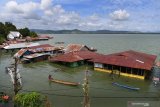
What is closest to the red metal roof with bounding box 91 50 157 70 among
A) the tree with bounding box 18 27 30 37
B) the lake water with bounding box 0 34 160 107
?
the lake water with bounding box 0 34 160 107

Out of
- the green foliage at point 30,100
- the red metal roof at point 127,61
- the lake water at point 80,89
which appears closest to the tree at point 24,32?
the lake water at point 80,89

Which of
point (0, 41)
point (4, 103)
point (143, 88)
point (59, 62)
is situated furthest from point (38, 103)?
point (0, 41)

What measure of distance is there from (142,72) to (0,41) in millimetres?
76628

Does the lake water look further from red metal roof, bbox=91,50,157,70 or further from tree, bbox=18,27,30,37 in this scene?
tree, bbox=18,27,30,37

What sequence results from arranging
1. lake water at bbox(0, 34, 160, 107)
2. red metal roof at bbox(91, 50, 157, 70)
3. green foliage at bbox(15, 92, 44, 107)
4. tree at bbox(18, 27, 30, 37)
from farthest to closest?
tree at bbox(18, 27, 30, 37), red metal roof at bbox(91, 50, 157, 70), lake water at bbox(0, 34, 160, 107), green foliage at bbox(15, 92, 44, 107)

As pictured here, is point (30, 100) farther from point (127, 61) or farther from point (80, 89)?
point (127, 61)

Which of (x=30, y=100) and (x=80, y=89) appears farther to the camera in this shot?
(x=80, y=89)

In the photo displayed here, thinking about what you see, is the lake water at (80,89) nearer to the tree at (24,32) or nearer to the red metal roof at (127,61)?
the red metal roof at (127,61)

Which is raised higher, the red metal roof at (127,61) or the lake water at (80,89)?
the red metal roof at (127,61)

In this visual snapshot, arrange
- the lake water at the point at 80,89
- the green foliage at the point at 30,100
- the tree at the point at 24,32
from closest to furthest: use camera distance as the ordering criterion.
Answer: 1. the green foliage at the point at 30,100
2. the lake water at the point at 80,89
3. the tree at the point at 24,32

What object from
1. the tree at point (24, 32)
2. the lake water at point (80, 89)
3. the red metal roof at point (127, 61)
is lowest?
the lake water at point (80, 89)

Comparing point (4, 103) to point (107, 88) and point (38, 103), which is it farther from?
point (107, 88)

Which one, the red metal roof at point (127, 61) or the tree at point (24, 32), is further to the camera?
the tree at point (24, 32)

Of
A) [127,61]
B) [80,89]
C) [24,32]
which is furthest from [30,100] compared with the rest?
[24,32]
